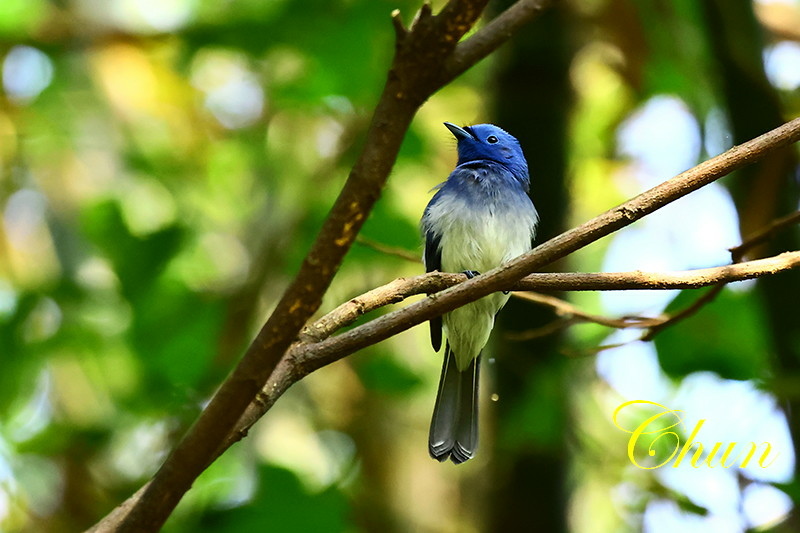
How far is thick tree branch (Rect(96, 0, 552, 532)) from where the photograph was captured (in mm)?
1262

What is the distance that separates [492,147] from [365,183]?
211 centimetres

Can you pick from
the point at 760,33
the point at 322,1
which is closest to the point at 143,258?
the point at 322,1

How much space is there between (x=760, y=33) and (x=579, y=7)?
3.13 feet

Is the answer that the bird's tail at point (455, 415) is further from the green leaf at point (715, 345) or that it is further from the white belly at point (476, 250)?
the green leaf at point (715, 345)

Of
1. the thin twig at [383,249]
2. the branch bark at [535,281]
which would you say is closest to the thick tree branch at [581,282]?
the branch bark at [535,281]

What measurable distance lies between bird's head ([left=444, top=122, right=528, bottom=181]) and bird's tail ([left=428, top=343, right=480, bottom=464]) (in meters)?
0.69

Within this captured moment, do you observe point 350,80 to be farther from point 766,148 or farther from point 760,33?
point 766,148

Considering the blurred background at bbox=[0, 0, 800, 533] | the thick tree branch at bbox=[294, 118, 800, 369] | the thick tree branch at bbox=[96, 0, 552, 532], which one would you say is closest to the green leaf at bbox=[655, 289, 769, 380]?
the blurred background at bbox=[0, 0, 800, 533]

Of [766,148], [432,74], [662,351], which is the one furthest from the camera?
[662,351]

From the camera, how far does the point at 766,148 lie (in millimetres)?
1550

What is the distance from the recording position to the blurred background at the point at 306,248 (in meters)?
3.13

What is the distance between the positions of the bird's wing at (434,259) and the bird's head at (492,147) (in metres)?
0.30

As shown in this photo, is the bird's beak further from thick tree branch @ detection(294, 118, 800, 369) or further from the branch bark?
thick tree branch @ detection(294, 118, 800, 369)
